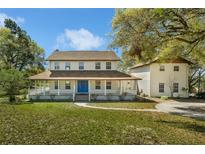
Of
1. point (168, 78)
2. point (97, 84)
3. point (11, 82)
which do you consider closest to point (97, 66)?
point (97, 84)

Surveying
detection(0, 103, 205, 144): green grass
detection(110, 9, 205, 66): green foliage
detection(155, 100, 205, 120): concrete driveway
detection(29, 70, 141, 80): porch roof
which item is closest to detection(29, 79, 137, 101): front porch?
detection(29, 70, 141, 80): porch roof

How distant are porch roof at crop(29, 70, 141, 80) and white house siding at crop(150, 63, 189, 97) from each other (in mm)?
4546

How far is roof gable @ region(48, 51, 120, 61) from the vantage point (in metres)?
29.3

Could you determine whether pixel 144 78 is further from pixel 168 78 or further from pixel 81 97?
pixel 81 97

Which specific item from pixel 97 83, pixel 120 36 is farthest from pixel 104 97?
pixel 120 36

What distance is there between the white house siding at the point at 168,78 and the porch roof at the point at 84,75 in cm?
455

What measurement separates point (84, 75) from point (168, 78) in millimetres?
9596

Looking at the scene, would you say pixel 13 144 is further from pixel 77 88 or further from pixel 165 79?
pixel 165 79

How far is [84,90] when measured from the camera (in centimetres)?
2917

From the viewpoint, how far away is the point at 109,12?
18.3m

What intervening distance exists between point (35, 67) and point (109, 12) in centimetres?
2654

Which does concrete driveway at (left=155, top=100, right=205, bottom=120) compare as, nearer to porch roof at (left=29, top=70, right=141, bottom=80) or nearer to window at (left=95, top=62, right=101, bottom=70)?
porch roof at (left=29, top=70, right=141, bottom=80)

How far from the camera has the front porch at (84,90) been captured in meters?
26.5

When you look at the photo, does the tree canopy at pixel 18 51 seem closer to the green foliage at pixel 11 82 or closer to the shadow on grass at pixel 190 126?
the green foliage at pixel 11 82
